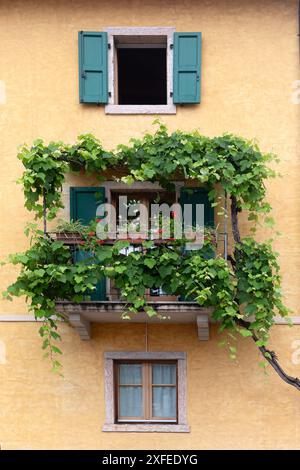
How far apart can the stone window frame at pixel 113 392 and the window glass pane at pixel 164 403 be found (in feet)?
0.56

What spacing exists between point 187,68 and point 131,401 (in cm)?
495

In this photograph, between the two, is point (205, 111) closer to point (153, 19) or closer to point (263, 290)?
point (153, 19)

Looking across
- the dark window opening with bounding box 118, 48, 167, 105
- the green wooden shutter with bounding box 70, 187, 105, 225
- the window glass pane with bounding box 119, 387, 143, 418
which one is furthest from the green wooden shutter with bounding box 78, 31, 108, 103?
the window glass pane with bounding box 119, 387, 143, 418

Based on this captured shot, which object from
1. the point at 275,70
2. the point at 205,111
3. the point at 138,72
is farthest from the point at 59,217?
the point at 138,72

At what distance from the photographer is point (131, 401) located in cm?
904

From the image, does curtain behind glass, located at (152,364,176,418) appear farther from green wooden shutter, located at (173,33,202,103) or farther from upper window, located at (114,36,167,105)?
upper window, located at (114,36,167,105)

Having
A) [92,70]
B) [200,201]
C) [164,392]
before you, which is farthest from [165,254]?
[92,70]

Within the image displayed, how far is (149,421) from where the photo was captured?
894 cm

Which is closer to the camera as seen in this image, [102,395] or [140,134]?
[102,395]

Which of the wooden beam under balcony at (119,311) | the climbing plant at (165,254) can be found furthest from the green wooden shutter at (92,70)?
the wooden beam under balcony at (119,311)

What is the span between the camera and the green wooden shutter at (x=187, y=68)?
29.8 feet

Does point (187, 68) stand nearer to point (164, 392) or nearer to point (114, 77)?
point (114, 77)

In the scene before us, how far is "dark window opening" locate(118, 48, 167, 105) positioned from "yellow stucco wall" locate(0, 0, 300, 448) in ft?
5.18
